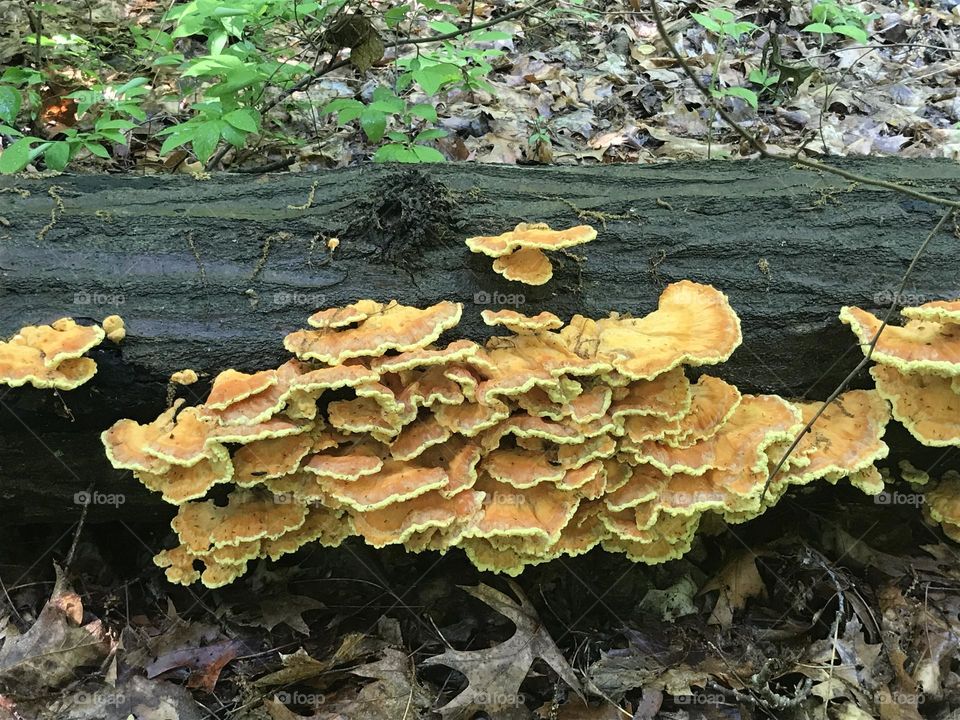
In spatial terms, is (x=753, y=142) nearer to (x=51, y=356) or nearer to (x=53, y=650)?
(x=51, y=356)

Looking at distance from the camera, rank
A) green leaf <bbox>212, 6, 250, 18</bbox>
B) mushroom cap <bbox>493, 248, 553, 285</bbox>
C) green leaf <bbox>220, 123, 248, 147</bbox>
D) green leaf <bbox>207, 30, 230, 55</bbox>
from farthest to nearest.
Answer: green leaf <bbox>207, 30, 230, 55</bbox>, green leaf <bbox>212, 6, 250, 18</bbox>, green leaf <bbox>220, 123, 248, 147</bbox>, mushroom cap <bbox>493, 248, 553, 285</bbox>

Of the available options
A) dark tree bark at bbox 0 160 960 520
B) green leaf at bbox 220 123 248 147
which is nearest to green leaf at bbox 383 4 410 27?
green leaf at bbox 220 123 248 147

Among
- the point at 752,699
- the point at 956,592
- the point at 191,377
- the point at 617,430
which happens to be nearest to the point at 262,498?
the point at 191,377

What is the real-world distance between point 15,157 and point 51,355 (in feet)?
7.55

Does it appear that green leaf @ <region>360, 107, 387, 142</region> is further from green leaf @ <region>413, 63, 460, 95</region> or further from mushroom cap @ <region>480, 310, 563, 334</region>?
mushroom cap @ <region>480, 310, 563, 334</region>

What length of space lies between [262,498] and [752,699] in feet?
8.89

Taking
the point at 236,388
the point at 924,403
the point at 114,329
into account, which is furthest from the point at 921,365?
the point at 114,329

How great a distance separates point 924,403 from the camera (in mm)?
3379

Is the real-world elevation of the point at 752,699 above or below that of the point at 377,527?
below

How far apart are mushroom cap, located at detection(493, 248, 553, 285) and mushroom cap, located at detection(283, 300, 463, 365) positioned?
1.16ft

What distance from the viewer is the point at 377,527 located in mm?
3244

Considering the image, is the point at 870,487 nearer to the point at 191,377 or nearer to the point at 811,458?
the point at 811,458

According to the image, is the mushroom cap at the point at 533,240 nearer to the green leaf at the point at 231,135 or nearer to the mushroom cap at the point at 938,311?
the mushroom cap at the point at 938,311

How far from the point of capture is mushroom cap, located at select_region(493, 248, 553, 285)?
345cm
